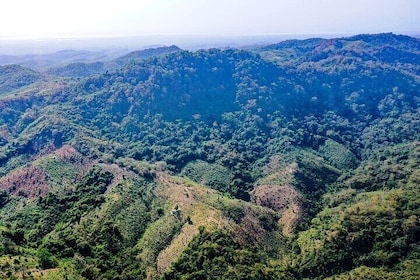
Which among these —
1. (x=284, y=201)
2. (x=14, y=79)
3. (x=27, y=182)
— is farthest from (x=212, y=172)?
(x=14, y=79)

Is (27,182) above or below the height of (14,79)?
Answer: below

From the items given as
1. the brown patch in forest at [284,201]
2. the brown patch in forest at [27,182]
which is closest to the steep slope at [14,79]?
the brown patch in forest at [27,182]

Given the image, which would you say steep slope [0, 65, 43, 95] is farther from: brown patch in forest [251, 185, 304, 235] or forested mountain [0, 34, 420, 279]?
brown patch in forest [251, 185, 304, 235]

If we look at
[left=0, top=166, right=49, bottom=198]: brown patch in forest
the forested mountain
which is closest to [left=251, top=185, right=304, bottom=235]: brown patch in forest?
the forested mountain

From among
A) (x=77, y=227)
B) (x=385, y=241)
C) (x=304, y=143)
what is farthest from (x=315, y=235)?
(x=304, y=143)

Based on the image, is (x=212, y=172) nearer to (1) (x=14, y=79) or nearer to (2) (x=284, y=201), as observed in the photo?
(2) (x=284, y=201)
